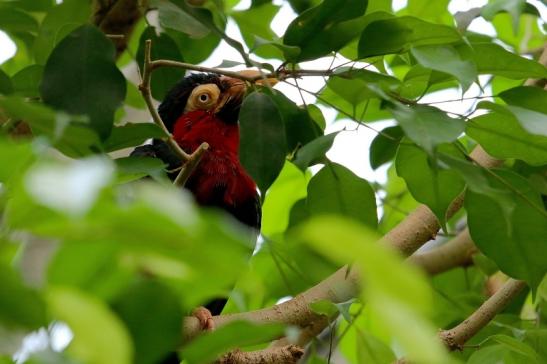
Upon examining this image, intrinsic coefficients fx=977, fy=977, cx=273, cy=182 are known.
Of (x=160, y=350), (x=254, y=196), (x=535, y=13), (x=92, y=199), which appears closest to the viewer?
(x=92, y=199)

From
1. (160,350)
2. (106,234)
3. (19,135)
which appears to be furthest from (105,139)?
(19,135)

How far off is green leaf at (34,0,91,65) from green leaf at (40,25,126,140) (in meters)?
0.52

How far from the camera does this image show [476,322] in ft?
6.03

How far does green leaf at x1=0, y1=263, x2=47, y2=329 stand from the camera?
70 cm

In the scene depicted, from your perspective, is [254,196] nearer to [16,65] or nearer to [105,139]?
[16,65]

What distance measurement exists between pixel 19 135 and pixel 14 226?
1.54 meters

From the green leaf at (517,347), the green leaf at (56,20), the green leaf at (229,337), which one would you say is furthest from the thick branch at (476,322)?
the green leaf at (229,337)

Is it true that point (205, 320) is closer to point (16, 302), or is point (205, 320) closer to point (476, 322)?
point (476, 322)

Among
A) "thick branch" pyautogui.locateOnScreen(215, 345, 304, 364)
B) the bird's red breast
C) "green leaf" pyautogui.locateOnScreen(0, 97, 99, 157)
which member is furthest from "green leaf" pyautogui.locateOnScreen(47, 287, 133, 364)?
the bird's red breast

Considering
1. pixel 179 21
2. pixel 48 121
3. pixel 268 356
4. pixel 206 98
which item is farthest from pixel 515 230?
pixel 206 98

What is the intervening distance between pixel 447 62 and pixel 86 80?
1.62ft

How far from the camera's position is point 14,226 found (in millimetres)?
710

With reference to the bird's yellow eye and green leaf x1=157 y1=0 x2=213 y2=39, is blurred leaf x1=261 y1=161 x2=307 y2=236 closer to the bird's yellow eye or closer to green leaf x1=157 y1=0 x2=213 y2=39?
the bird's yellow eye

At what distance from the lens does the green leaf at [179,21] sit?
5.35 ft
